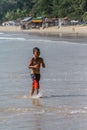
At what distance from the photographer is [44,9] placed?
91.1 metres

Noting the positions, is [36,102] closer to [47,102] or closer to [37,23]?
[47,102]

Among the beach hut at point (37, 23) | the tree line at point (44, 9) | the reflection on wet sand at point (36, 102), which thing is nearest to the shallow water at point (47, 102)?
the reflection on wet sand at point (36, 102)

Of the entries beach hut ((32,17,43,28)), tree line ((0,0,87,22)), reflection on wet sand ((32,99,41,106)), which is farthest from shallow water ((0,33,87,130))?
beach hut ((32,17,43,28))

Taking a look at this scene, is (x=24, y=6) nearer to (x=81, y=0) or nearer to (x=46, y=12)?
(x=46, y=12)

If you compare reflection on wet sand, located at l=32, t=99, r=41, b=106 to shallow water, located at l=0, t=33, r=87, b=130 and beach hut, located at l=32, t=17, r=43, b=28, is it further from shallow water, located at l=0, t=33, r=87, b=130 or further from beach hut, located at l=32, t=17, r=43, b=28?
beach hut, located at l=32, t=17, r=43, b=28

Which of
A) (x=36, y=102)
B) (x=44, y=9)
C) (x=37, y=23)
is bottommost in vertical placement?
(x=37, y=23)

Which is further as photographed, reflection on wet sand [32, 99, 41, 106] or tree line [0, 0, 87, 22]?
tree line [0, 0, 87, 22]

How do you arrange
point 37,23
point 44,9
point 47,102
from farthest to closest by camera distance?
point 44,9 → point 37,23 → point 47,102

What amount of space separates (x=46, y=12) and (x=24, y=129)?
8402cm

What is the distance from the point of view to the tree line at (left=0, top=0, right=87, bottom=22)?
3017 inches

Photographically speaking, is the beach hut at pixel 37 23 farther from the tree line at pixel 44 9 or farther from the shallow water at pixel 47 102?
the shallow water at pixel 47 102

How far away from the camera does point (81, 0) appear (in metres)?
74.9

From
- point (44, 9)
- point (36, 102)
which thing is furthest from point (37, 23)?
point (36, 102)

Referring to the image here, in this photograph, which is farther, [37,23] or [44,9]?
[44,9]
